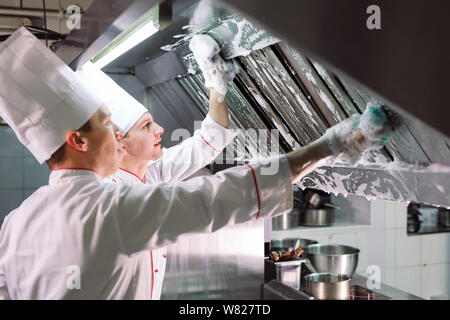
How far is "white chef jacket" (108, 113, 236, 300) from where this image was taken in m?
1.30

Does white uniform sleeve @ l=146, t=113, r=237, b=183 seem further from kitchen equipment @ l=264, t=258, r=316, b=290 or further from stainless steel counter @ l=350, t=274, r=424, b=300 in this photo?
stainless steel counter @ l=350, t=274, r=424, b=300

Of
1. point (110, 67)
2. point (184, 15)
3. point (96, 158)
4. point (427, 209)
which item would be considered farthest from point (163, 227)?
point (427, 209)

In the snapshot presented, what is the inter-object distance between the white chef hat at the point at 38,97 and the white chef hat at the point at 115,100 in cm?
39

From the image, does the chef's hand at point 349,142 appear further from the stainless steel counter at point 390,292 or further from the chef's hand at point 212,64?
the stainless steel counter at point 390,292

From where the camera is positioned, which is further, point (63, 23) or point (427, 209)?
point (427, 209)

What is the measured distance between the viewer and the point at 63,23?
275cm

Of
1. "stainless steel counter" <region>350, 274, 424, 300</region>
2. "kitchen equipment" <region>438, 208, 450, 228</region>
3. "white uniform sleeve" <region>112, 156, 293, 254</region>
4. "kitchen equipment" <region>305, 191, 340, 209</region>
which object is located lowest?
"stainless steel counter" <region>350, 274, 424, 300</region>

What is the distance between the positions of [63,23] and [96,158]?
1873 millimetres

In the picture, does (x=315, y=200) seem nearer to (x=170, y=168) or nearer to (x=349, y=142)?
(x=170, y=168)

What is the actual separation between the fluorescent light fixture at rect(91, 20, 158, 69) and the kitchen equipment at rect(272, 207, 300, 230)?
7.42 ft

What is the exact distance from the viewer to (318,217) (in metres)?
3.51

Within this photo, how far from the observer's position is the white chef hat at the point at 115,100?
63.0 inches

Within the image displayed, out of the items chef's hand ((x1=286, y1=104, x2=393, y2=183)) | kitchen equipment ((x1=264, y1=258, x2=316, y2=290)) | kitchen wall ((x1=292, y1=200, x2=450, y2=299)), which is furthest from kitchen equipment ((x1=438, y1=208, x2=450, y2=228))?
chef's hand ((x1=286, y1=104, x2=393, y2=183))
